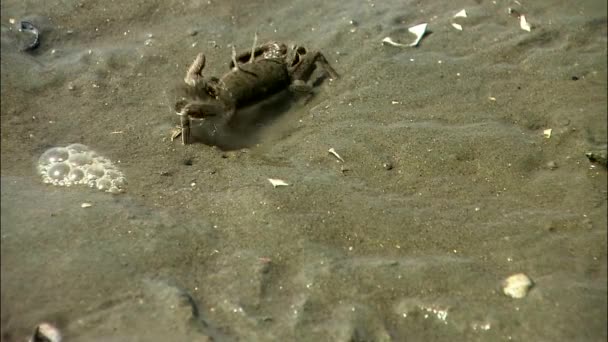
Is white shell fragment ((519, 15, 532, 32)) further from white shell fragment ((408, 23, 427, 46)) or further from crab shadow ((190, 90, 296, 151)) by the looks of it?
crab shadow ((190, 90, 296, 151))

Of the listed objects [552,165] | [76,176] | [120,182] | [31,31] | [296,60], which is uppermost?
[31,31]

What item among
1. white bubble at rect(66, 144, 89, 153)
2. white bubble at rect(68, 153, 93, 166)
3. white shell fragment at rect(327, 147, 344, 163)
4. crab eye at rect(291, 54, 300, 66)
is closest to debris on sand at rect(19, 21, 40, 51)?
white bubble at rect(66, 144, 89, 153)

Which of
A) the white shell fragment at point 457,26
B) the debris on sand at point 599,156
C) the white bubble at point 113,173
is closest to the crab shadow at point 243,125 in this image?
the white bubble at point 113,173

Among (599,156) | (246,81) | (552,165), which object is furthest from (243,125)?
(599,156)

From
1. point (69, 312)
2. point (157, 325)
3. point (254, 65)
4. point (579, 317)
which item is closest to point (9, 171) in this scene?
point (69, 312)

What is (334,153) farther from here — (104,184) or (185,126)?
(104,184)

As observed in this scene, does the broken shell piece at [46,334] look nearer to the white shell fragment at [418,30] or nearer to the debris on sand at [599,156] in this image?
the debris on sand at [599,156]
